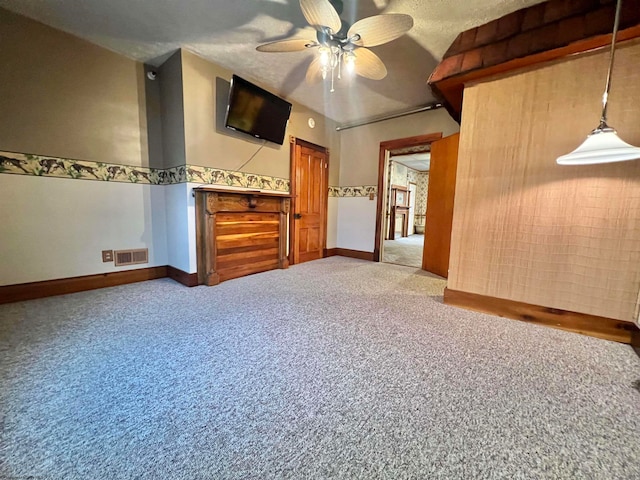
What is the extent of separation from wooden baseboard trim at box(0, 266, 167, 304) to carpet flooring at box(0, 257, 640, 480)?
252 millimetres

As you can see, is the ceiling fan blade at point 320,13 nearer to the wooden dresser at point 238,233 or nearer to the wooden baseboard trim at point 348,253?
the wooden dresser at point 238,233

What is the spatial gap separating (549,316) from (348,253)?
3009 millimetres

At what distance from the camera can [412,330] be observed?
5.77ft

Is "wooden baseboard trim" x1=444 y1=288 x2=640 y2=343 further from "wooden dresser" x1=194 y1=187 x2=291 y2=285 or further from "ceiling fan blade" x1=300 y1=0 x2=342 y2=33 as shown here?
"ceiling fan blade" x1=300 y1=0 x2=342 y2=33

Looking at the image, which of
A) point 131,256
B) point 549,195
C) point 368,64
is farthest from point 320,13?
point 131,256

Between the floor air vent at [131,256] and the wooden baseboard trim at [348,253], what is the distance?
271 centimetres

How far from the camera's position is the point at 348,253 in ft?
15.1

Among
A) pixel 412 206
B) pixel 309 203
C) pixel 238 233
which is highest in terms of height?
A: pixel 412 206

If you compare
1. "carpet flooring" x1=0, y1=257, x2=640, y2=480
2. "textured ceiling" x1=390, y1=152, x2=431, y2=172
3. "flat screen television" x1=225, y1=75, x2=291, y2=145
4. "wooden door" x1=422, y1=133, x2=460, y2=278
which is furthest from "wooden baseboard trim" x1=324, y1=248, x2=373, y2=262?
A: "textured ceiling" x1=390, y1=152, x2=431, y2=172

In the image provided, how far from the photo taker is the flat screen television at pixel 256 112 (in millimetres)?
2811

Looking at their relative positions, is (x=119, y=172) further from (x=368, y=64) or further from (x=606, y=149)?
(x=606, y=149)

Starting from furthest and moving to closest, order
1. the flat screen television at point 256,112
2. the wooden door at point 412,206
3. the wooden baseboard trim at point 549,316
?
1. the wooden door at point 412,206
2. the flat screen television at point 256,112
3. the wooden baseboard trim at point 549,316

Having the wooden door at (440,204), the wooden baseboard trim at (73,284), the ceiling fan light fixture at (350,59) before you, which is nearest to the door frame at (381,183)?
the wooden door at (440,204)

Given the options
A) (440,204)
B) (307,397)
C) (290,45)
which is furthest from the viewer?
(440,204)
